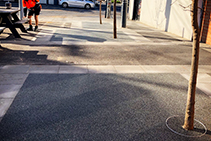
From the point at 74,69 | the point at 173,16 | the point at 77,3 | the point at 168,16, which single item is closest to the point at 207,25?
the point at 173,16

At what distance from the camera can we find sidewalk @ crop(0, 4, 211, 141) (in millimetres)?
3463

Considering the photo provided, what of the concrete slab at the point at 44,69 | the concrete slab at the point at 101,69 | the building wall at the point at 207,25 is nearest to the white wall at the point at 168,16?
the building wall at the point at 207,25

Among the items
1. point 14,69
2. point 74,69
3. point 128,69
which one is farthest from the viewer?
point 128,69

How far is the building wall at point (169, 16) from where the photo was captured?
11703 mm

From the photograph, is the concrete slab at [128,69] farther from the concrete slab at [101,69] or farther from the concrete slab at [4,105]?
the concrete slab at [4,105]

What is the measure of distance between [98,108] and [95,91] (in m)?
0.79

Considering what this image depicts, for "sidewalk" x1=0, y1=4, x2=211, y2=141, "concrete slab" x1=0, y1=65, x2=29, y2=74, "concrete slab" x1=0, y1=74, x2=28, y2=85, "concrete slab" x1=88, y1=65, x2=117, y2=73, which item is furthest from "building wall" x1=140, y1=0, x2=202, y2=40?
"concrete slab" x1=0, y1=74, x2=28, y2=85

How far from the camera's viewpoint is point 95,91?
4.89 meters

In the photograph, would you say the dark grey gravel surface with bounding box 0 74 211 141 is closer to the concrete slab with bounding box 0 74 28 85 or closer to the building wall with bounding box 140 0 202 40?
the concrete slab with bounding box 0 74 28 85

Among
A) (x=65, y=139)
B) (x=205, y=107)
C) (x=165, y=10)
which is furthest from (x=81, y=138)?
(x=165, y=10)

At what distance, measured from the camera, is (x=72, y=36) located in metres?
11.0

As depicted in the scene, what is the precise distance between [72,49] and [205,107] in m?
5.39

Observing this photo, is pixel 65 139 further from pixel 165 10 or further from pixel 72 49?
pixel 165 10

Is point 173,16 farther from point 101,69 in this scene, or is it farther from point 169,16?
point 101,69
